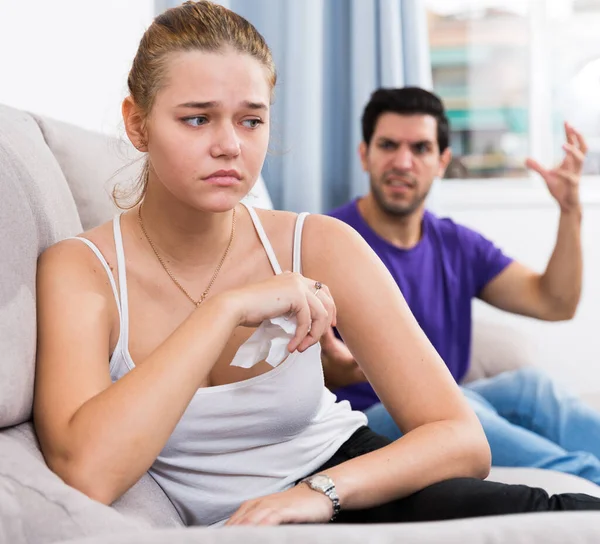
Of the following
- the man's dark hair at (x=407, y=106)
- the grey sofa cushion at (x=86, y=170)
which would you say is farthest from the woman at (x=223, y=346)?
the man's dark hair at (x=407, y=106)

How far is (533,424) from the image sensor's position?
2.02 meters

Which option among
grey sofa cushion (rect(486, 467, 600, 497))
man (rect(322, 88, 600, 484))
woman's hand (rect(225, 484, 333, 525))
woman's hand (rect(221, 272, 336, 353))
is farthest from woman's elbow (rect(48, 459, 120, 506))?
man (rect(322, 88, 600, 484))

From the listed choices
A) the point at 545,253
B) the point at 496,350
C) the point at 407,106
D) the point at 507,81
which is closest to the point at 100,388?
the point at 407,106

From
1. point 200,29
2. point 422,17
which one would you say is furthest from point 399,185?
point 200,29

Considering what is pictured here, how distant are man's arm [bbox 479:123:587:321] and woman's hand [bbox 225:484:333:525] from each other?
1345mm

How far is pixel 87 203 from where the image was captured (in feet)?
4.84

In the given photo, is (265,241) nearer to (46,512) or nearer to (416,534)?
(46,512)

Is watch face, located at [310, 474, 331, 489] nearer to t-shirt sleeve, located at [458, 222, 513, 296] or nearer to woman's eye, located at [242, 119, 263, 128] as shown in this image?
woman's eye, located at [242, 119, 263, 128]

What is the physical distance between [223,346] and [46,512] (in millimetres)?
288

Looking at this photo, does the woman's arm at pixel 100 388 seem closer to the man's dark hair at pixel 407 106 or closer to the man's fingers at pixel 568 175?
the man's fingers at pixel 568 175

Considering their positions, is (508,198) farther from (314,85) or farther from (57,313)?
(57,313)

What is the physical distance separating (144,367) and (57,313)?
15 cm

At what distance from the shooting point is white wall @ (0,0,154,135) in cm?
204

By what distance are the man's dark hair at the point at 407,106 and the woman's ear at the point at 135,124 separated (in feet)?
4.35
